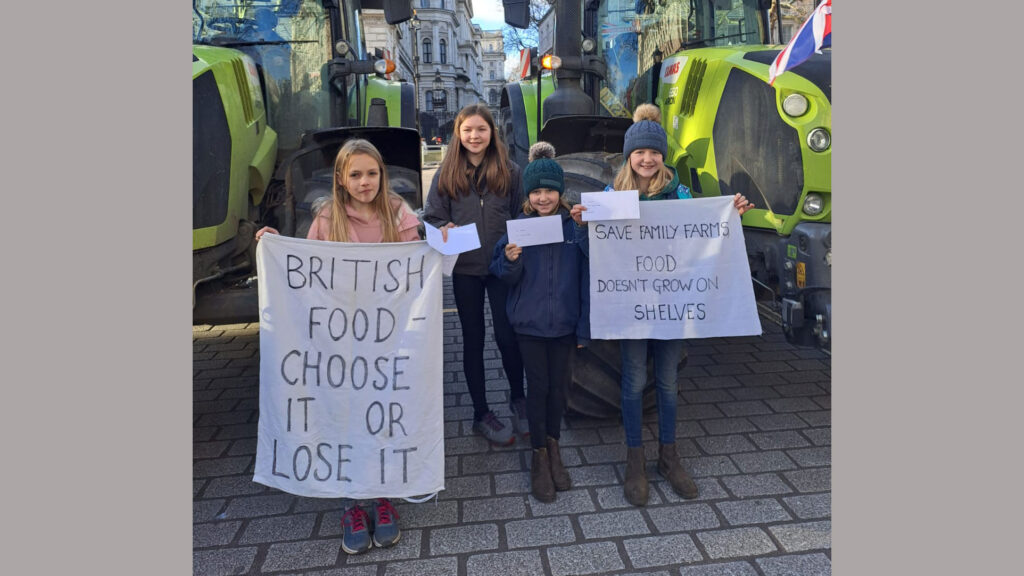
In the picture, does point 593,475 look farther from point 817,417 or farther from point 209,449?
point 209,449

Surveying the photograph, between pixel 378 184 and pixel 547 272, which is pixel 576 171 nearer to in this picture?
pixel 547 272

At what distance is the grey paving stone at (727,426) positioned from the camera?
397 cm

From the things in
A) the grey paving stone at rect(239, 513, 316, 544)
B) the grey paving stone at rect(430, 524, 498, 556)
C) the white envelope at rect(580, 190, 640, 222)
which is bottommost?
the grey paving stone at rect(239, 513, 316, 544)

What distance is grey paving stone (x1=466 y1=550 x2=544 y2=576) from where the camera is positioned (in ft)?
8.70

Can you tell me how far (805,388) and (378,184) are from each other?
3377 mm

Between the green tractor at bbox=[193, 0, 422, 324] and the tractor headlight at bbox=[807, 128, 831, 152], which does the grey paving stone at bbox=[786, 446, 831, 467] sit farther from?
the green tractor at bbox=[193, 0, 422, 324]

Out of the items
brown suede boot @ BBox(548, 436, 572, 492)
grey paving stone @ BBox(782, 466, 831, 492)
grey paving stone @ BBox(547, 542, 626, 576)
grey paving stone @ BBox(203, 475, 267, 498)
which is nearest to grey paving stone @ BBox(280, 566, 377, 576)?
grey paving stone @ BBox(547, 542, 626, 576)

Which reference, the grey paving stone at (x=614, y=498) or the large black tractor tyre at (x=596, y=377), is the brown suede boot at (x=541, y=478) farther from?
the large black tractor tyre at (x=596, y=377)

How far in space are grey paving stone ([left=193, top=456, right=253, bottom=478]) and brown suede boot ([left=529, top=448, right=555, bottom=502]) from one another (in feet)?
5.50

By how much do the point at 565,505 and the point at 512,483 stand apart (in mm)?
354

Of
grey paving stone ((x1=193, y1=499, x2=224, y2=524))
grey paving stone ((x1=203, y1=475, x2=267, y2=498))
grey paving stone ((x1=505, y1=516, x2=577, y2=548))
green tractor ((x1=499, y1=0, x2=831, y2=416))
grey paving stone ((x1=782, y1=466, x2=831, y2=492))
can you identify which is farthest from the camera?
green tractor ((x1=499, y1=0, x2=831, y2=416))

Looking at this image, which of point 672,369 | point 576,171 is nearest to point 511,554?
point 672,369

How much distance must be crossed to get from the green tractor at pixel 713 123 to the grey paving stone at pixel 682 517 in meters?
0.80

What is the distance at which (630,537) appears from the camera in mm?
2863
